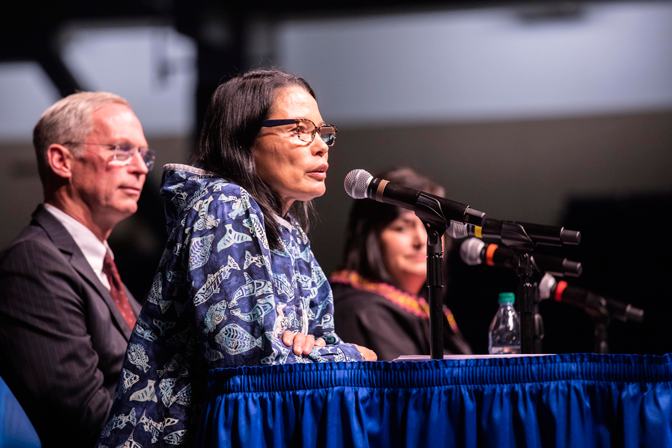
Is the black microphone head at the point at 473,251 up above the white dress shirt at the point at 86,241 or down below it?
below

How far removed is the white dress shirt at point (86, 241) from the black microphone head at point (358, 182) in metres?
1.06

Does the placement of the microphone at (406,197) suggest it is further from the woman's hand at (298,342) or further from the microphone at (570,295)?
the microphone at (570,295)

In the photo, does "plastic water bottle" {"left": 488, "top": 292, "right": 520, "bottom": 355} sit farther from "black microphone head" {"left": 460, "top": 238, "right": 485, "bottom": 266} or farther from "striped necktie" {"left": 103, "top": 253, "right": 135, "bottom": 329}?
"striped necktie" {"left": 103, "top": 253, "right": 135, "bottom": 329}

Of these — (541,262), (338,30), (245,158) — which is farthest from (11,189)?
(541,262)

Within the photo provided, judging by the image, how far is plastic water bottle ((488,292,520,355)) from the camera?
6.98ft

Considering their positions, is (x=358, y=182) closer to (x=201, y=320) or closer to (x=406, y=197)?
(x=406, y=197)

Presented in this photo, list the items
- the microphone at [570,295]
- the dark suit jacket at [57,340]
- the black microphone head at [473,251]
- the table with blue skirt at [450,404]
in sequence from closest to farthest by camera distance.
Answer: the table with blue skirt at [450,404] < the dark suit jacket at [57,340] < the black microphone head at [473,251] < the microphone at [570,295]

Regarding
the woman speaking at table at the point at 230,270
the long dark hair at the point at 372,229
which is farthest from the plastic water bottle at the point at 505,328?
the woman speaking at table at the point at 230,270

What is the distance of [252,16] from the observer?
3713mm

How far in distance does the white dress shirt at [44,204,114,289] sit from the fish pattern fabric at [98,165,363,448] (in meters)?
0.89

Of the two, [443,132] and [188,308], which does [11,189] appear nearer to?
[443,132]

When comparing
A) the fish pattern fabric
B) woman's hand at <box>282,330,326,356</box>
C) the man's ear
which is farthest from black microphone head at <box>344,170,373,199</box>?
the man's ear

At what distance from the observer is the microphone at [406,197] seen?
49.3 inches

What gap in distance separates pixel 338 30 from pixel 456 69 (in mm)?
693
